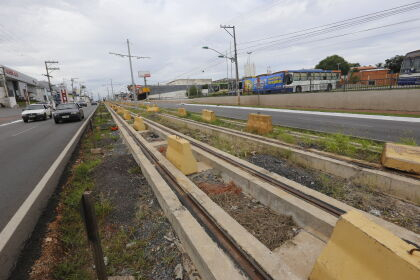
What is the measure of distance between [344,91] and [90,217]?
71.0 ft

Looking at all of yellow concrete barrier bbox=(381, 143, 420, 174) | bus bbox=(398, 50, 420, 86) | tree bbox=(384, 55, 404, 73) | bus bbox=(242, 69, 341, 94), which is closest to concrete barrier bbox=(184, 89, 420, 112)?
bus bbox=(398, 50, 420, 86)

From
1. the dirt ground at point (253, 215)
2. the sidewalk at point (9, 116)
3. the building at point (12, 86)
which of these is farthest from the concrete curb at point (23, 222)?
the building at point (12, 86)

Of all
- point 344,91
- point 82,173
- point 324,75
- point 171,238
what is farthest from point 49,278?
point 324,75

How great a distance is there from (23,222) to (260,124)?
7.40 metres

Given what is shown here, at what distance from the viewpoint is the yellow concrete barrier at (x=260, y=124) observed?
27.2ft

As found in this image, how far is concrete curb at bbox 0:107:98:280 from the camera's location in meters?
2.63

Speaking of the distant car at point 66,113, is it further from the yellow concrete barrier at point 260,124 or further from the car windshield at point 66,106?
the yellow concrete barrier at point 260,124

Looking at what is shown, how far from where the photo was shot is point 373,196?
3738 millimetres

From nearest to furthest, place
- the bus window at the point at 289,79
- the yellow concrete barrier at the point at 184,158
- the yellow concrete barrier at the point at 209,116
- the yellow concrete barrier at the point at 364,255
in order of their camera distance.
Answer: the yellow concrete barrier at the point at 364,255 → the yellow concrete barrier at the point at 184,158 → the yellow concrete barrier at the point at 209,116 → the bus window at the point at 289,79

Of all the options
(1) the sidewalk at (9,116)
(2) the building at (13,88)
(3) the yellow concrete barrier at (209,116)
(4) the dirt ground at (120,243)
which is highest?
(2) the building at (13,88)

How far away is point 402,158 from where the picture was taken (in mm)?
4070

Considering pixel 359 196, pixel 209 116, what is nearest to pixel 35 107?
pixel 209 116

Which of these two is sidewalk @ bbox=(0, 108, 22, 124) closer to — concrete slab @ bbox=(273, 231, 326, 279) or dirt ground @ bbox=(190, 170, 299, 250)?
dirt ground @ bbox=(190, 170, 299, 250)

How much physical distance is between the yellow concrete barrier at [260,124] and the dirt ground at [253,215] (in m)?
4.43
